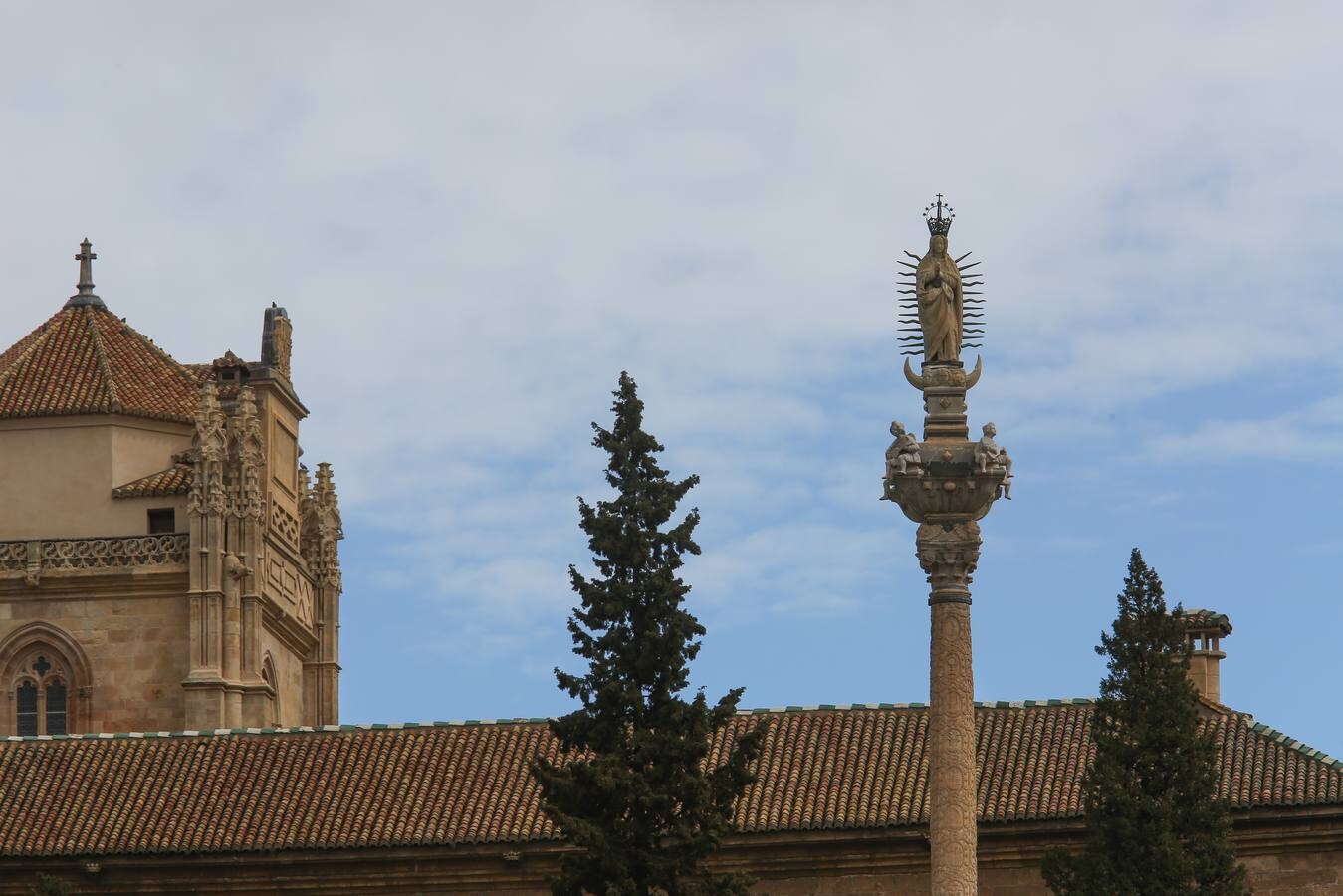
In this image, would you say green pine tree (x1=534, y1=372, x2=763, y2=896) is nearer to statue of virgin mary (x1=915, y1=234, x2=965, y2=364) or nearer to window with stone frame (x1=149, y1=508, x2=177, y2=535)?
statue of virgin mary (x1=915, y1=234, x2=965, y2=364)

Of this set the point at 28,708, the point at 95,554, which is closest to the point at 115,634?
the point at 95,554

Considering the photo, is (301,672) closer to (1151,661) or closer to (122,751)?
(122,751)

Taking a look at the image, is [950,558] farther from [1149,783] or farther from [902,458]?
[1149,783]

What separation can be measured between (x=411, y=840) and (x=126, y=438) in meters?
21.0

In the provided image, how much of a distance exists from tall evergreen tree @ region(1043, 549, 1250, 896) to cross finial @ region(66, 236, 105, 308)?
35.8 meters

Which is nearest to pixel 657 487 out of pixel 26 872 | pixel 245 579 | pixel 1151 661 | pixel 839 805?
pixel 1151 661

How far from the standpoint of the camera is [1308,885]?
61.1 metres

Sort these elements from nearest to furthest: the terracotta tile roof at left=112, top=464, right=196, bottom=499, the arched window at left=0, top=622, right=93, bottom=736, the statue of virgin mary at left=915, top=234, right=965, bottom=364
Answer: the statue of virgin mary at left=915, top=234, right=965, bottom=364, the arched window at left=0, top=622, right=93, bottom=736, the terracotta tile roof at left=112, top=464, right=196, bottom=499

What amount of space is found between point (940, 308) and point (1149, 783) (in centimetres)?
1095

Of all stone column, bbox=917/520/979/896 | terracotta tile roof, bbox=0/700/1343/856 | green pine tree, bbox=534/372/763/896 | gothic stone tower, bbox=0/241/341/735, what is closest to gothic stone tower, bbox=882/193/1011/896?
stone column, bbox=917/520/979/896

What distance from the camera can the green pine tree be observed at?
5069cm

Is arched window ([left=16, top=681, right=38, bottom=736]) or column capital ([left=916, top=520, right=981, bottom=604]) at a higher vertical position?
arched window ([left=16, top=681, right=38, bottom=736])

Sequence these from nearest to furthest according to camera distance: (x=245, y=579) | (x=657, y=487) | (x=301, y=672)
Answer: (x=657, y=487), (x=245, y=579), (x=301, y=672)

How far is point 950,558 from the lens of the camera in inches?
1740
